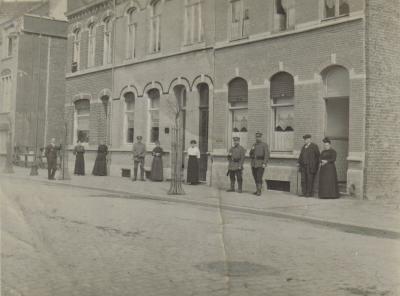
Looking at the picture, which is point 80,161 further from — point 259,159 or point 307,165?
point 307,165

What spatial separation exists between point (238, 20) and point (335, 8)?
4.15 metres

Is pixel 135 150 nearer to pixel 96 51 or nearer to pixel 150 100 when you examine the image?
pixel 150 100

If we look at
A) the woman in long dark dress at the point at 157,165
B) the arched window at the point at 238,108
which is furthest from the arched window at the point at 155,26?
the arched window at the point at 238,108

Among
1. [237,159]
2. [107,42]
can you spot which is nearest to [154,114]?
[107,42]

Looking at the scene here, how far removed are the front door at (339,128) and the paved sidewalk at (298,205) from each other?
1877 mm

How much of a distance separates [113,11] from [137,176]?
7.79 meters

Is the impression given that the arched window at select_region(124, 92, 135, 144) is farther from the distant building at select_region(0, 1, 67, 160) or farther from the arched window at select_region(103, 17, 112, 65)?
the distant building at select_region(0, 1, 67, 160)

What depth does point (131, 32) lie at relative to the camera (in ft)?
82.2

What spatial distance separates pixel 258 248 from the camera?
8.27 m

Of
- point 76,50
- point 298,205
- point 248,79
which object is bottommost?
point 298,205

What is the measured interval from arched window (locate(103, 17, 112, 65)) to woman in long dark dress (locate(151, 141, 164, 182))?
6384 mm

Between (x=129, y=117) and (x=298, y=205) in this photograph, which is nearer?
(x=298, y=205)

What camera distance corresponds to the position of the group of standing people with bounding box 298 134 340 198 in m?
15.5

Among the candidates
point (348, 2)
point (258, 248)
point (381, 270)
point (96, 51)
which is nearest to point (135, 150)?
point (96, 51)
